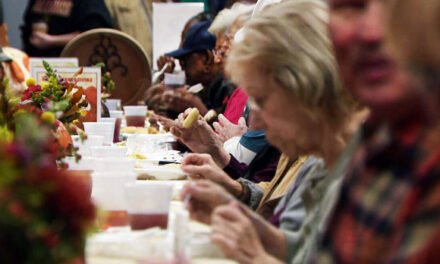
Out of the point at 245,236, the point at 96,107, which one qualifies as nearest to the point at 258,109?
the point at 245,236

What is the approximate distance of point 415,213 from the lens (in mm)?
1343

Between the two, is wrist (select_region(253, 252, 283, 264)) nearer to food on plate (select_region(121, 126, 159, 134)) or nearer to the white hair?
food on plate (select_region(121, 126, 159, 134))

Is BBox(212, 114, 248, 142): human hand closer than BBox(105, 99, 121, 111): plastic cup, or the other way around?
BBox(212, 114, 248, 142): human hand

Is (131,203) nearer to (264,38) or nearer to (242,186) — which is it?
(264,38)

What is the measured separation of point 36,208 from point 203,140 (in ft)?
8.98

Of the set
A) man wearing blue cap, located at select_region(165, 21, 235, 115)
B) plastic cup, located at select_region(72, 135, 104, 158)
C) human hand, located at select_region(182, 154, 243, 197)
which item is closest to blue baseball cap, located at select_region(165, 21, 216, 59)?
man wearing blue cap, located at select_region(165, 21, 235, 115)

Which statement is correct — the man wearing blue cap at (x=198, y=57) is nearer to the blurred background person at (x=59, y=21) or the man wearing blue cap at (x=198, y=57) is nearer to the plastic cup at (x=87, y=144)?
the blurred background person at (x=59, y=21)

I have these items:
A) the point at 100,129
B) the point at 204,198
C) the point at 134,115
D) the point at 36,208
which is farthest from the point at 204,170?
the point at 134,115

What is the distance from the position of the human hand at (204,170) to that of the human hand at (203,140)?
833 millimetres

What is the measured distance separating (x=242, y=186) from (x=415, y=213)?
201cm

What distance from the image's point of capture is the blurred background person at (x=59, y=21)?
844cm

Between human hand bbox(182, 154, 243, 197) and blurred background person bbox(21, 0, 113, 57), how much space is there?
5.42 m

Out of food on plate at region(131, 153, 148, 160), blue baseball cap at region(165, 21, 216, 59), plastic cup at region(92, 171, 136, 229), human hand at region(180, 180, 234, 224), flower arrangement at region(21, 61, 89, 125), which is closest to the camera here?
human hand at region(180, 180, 234, 224)

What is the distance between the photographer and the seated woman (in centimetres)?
227
